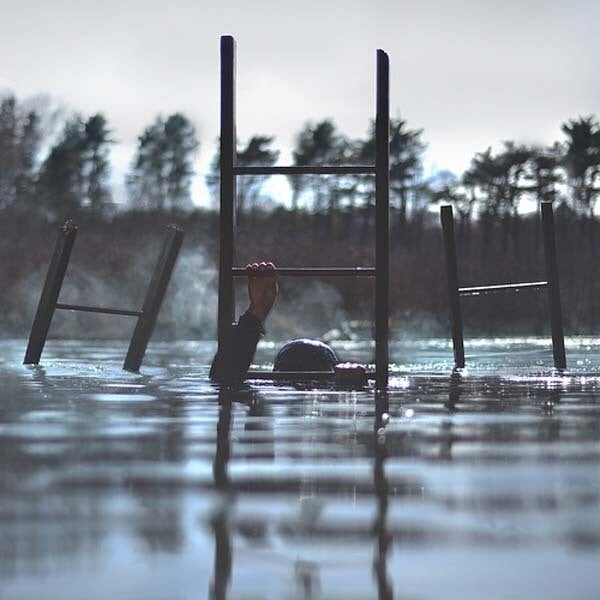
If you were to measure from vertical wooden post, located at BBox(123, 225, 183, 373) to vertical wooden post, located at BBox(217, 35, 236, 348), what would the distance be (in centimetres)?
248

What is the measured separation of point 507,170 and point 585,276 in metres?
23.0

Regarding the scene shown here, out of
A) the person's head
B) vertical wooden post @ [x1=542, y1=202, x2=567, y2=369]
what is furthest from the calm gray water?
vertical wooden post @ [x1=542, y1=202, x2=567, y2=369]

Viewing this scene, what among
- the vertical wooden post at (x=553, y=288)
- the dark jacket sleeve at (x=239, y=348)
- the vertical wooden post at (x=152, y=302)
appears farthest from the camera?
the vertical wooden post at (x=553, y=288)

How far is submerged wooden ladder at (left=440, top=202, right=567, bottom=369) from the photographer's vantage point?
1184 cm

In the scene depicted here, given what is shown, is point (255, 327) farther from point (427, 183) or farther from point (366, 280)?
point (427, 183)

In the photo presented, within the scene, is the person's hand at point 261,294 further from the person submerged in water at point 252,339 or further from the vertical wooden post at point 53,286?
the vertical wooden post at point 53,286

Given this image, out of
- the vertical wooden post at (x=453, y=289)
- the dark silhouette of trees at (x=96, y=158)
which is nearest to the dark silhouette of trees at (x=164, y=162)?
the dark silhouette of trees at (x=96, y=158)

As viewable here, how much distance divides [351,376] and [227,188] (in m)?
1.48

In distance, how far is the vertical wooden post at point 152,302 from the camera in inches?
448

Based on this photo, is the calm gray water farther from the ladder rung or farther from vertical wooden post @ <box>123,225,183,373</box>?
vertical wooden post @ <box>123,225,183,373</box>

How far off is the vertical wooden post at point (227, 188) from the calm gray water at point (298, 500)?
1.91m

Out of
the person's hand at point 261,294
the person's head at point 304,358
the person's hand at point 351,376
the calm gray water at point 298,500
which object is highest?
the person's hand at point 261,294

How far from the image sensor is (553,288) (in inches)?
472

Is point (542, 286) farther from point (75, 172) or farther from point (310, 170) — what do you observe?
point (75, 172)
